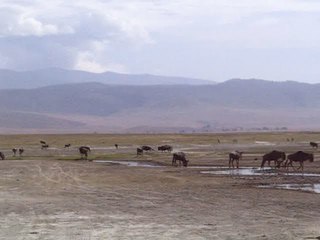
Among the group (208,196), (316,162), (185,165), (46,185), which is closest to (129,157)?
(185,165)

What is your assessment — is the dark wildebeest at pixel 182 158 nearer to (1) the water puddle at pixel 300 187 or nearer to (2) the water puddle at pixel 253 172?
(2) the water puddle at pixel 253 172

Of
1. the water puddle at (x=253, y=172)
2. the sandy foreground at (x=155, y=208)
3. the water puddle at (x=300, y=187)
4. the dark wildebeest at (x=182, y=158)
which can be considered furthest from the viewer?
the dark wildebeest at (x=182, y=158)

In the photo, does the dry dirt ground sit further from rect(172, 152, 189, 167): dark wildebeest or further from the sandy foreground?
rect(172, 152, 189, 167): dark wildebeest

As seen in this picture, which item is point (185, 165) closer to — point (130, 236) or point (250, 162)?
point (250, 162)

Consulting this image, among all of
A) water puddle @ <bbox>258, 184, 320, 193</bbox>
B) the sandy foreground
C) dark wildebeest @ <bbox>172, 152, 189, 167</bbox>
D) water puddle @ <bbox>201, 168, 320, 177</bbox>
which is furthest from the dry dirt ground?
dark wildebeest @ <bbox>172, 152, 189, 167</bbox>

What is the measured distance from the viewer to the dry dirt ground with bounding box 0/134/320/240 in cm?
1551

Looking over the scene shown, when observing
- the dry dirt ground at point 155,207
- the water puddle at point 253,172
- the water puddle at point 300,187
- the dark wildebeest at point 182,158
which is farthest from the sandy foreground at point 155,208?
the dark wildebeest at point 182,158

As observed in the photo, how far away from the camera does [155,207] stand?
20.1 m

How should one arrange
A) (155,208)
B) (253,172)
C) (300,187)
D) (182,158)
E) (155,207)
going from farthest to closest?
(182,158)
(253,172)
(300,187)
(155,207)
(155,208)

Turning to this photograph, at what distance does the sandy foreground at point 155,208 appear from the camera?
1549cm

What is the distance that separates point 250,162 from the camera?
137 ft

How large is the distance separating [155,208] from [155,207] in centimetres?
23

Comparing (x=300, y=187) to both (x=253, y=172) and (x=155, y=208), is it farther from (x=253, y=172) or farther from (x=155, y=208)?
(x=253, y=172)

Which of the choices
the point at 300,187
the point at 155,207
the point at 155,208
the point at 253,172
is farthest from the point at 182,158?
the point at 155,208
